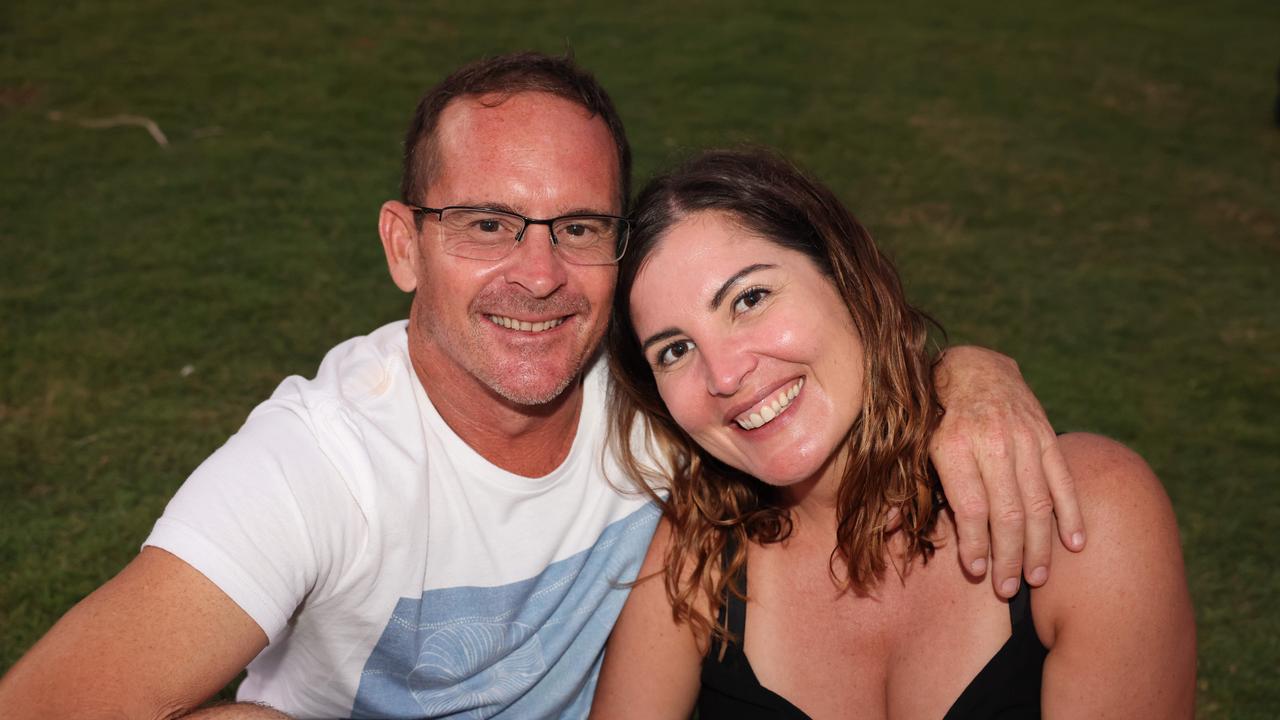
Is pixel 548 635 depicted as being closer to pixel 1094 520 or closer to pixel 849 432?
pixel 849 432

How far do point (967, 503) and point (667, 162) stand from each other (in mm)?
1217

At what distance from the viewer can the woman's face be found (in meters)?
2.64

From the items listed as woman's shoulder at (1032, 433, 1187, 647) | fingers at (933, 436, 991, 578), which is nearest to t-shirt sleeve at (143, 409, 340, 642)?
fingers at (933, 436, 991, 578)

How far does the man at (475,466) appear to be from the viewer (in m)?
2.54

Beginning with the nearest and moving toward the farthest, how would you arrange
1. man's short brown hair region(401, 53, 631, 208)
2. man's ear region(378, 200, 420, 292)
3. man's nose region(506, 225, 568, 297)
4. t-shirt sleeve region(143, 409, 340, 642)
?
t-shirt sleeve region(143, 409, 340, 642) < man's nose region(506, 225, 568, 297) < man's short brown hair region(401, 53, 631, 208) < man's ear region(378, 200, 420, 292)

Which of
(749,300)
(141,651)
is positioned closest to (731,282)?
(749,300)

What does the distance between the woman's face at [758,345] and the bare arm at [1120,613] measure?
0.60m

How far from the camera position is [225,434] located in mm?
5230

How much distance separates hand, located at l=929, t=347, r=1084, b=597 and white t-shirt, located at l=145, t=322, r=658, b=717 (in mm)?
852

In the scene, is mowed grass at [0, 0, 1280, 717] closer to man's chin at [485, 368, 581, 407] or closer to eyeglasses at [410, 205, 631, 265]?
eyeglasses at [410, 205, 631, 265]

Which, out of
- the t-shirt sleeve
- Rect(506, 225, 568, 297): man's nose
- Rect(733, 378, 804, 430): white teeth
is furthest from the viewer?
Rect(506, 225, 568, 297): man's nose

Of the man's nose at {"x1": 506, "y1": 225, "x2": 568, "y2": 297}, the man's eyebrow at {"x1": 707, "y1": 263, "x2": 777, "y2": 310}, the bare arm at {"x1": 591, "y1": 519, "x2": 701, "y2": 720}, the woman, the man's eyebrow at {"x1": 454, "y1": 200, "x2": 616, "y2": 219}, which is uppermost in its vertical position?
the man's eyebrow at {"x1": 454, "y1": 200, "x2": 616, "y2": 219}

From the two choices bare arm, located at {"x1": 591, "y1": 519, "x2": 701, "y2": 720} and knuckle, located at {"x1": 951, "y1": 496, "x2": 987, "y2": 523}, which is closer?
knuckle, located at {"x1": 951, "y1": 496, "x2": 987, "y2": 523}

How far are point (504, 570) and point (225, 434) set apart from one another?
2.86m
